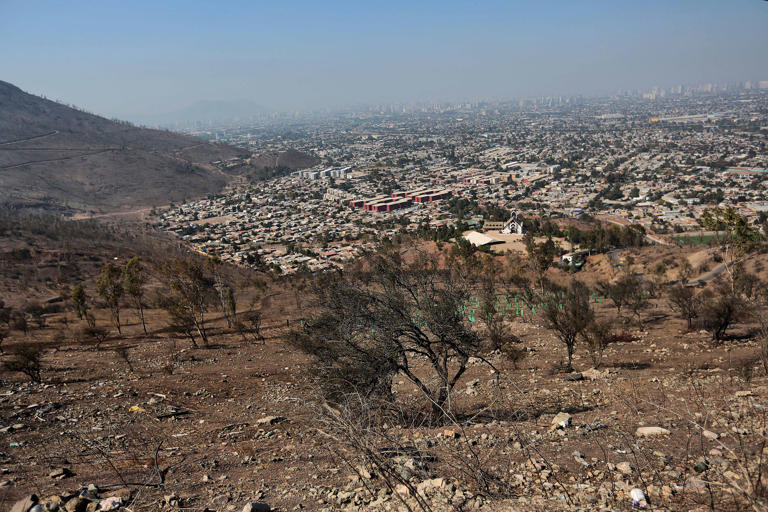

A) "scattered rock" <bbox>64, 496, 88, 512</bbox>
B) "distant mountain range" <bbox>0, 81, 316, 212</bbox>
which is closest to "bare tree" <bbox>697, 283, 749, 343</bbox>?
"scattered rock" <bbox>64, 496, 88, 512</bbox>

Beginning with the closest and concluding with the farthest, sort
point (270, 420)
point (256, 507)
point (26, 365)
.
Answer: point (256, 507), point (270, 420), point (26, 365)

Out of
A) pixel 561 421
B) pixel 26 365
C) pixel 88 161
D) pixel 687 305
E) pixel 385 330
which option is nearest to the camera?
pixel 561 421

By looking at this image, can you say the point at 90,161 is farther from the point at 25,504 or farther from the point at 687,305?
the point at 687,305

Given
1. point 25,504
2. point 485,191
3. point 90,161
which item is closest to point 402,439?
point 25,504

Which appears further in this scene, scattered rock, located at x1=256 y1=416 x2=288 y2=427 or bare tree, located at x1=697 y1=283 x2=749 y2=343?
bare tree, located at x1=697 y1=283 x2=749 y2=343

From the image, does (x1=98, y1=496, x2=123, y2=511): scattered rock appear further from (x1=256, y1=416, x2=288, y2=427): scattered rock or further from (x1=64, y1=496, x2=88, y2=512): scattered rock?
(x1=256, y1=416, x2=288, y2=427): scattered rock

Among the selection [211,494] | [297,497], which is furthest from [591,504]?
[211,494]
